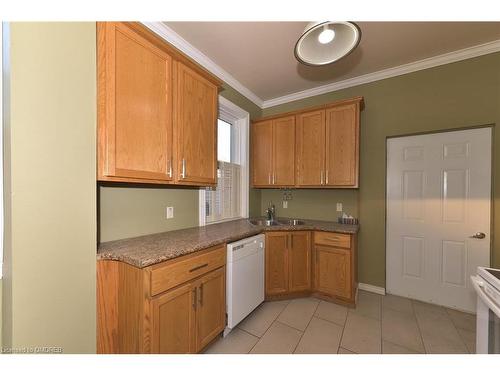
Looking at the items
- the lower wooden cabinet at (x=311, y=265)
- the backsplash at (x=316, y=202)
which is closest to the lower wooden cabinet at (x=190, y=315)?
the lower wooden cabinet at (x=311, y=265)

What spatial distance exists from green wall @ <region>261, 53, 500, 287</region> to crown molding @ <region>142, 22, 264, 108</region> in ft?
3.44

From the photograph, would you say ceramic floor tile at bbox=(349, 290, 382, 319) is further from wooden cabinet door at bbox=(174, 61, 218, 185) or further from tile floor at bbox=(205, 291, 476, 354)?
wooden cabinet door at bbox=(174, 61, 218, 185)

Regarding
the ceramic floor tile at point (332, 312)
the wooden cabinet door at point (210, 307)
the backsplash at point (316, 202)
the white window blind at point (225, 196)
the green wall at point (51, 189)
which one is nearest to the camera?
the green wall at point (51, 189)

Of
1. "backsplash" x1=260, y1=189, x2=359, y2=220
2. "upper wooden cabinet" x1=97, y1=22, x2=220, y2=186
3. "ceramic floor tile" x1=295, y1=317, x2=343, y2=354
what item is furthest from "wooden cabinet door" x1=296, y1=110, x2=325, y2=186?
"ceramic floor tile" x1=295, y1=317, x2=343, y2=354

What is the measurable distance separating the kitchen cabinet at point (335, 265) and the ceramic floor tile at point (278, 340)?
0.69 m

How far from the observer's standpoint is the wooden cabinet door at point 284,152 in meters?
2.71

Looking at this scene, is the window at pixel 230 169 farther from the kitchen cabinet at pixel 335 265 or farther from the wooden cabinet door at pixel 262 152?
the kitchen cabinet at pixel 335 265

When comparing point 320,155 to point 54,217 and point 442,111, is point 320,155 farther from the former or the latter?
point 54,217

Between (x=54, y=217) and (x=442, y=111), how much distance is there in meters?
3.42

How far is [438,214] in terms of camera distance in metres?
2.21

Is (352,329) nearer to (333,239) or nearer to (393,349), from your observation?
(393,349)

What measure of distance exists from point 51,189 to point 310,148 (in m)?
2.44

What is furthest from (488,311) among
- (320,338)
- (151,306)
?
(151,306)
